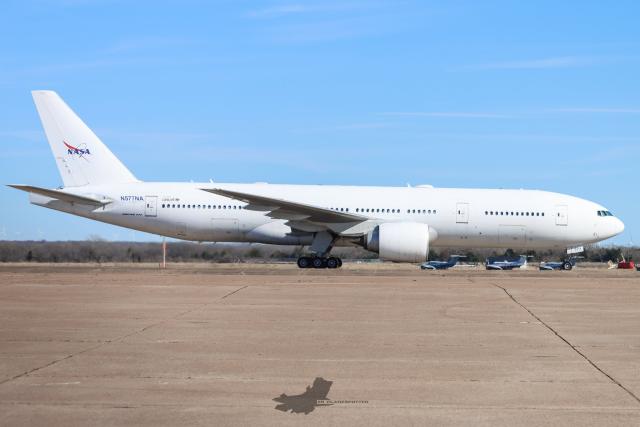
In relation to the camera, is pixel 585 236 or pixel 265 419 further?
pixel 585 236

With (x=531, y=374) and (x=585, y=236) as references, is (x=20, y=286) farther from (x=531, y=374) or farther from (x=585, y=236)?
(x=585, y=236)

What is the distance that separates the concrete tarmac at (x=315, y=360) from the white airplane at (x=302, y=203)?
511 inches

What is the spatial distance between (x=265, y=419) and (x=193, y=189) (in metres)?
23.3

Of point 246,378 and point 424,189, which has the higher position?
point 424,189

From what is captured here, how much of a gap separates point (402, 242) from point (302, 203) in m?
3.95

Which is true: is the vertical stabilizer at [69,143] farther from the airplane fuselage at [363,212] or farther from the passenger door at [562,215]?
the passenger door at [562,215]

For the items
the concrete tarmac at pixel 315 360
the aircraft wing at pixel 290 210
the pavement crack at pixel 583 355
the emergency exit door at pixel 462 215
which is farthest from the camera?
the emergency exit door at pixel 462 215

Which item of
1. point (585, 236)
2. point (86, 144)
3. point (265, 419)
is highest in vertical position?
point (86, 144)

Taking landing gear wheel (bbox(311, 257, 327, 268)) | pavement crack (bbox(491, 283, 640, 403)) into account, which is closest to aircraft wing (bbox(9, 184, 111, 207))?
landing gear wheel (bbox(311, 257, 327, 268))

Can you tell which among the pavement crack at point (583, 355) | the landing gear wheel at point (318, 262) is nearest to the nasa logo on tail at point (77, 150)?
the landing gear wheel at point (318, 262)

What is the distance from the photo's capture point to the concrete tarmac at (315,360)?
526 cm

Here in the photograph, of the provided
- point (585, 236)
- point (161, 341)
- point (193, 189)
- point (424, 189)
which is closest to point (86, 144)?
point (193, 189)

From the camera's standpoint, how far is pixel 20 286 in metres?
16.0

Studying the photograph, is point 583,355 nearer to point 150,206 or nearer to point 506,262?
point 150,206
